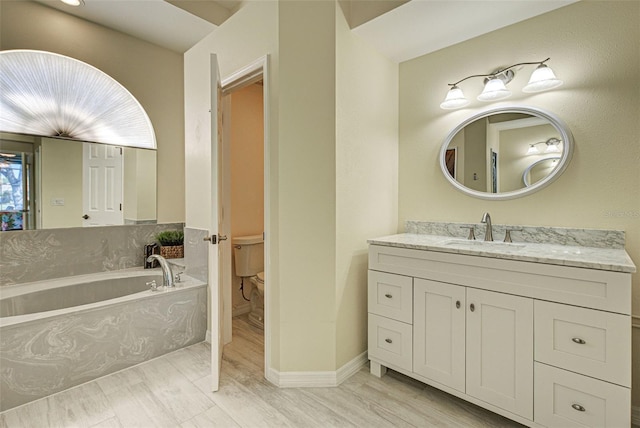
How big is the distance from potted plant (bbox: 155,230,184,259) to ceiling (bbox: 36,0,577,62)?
1.97 metres

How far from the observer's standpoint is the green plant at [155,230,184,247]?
125 inches

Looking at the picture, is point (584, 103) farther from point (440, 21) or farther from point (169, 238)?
point (169, 238)

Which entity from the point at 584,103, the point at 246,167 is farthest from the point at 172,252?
the point at 584,103

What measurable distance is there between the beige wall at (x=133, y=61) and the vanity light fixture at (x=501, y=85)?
272cm

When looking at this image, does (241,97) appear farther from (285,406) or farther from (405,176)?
(285,406)

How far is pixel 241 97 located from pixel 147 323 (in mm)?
2308

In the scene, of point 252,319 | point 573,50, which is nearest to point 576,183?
point 573,50

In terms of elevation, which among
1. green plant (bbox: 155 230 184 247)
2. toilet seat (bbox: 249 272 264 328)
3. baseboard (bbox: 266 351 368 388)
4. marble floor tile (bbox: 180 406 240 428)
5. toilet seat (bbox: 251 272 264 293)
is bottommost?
marble floor tile (bbox: 180 406 240 428)

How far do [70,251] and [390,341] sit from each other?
2.84 metres

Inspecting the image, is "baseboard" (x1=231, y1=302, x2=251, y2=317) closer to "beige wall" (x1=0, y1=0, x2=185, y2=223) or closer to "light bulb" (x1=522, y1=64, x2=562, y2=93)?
"beige wall" (x1=0, y1=0, x2=185, y2=223)

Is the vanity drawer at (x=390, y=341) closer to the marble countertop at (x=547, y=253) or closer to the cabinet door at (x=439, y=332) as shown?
the cabinet door at (x=439, y=332)

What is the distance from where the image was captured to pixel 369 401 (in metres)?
1.85

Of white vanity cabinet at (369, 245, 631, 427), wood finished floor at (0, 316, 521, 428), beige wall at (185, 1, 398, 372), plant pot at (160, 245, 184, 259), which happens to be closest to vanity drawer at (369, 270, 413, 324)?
white vanity cabinet at (369, 245, 631, 427)

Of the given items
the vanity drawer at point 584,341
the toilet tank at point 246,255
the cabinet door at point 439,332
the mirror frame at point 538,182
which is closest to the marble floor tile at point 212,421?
the cabinet door at point 439,332
